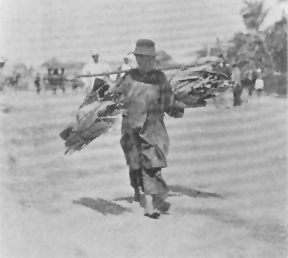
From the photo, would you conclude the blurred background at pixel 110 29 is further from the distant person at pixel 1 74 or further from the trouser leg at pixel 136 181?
the trouser leg at pixel 136 181

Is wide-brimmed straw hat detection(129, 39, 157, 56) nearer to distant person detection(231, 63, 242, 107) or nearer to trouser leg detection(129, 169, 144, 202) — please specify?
distant person detection(231, 63, 242, 107)

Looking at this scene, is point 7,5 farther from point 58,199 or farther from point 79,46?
point 58,199

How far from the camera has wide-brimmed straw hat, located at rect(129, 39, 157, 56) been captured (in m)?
1.88

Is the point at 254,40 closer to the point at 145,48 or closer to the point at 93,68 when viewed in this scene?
the point at 145,48

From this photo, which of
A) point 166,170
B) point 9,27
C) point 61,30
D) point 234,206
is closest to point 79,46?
point 61,30

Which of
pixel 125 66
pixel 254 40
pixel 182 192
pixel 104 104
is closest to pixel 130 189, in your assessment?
pixel 182 192

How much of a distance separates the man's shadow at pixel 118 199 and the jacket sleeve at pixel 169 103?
280 millimetres

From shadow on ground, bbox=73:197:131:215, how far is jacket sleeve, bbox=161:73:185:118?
404mm

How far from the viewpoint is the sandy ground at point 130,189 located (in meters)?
1.86

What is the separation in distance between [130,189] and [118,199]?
0.19 ft

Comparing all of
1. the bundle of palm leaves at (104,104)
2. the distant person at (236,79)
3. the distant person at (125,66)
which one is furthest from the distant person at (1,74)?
the distant person at (236,79)

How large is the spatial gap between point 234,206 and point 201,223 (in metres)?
→ 0.14

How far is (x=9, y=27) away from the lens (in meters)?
1.92

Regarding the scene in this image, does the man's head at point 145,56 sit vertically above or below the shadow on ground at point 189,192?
above
